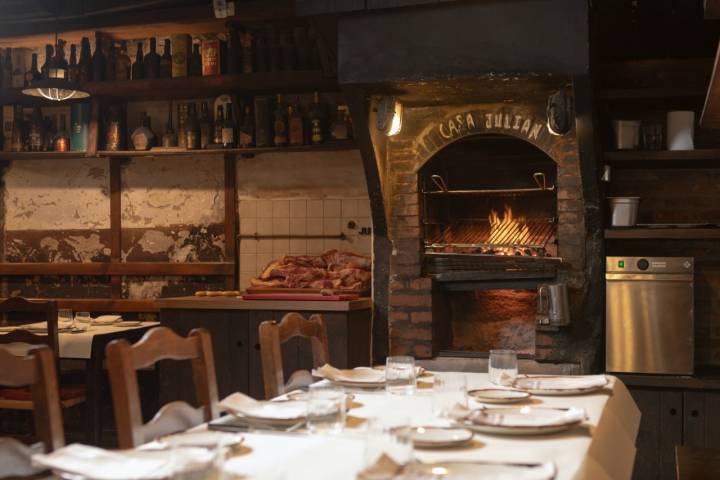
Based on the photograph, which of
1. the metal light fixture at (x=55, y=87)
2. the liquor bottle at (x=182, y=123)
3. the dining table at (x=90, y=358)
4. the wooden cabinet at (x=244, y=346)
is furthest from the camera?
the liquor bottle at (x=182, y=123)

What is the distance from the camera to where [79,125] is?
694 centimetres

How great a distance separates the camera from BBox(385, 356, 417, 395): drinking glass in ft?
9.58

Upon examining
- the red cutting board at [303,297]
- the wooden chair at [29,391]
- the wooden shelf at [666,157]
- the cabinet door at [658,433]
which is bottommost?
the cabinet door at [658,433]

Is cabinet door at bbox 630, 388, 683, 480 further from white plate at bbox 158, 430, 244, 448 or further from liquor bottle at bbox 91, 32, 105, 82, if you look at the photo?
liquor bottle at bbox 91, 32, 105, 82

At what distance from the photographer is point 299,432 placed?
2400 millimetres

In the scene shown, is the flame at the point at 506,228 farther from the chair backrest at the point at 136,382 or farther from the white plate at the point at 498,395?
the chair backrest at the point at 136,382

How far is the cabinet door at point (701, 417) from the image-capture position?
16.7 ft

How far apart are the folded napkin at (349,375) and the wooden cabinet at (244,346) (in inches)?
86.3

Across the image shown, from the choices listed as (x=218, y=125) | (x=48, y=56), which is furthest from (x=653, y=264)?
(x=48, y=56)

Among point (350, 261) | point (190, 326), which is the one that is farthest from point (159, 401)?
point (350, 261)

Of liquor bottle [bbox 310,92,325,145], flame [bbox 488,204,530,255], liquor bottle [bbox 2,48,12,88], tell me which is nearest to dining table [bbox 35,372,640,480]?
flame [bbox 488,204,530,255]

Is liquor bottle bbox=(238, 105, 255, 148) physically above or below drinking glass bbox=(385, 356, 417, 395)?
above

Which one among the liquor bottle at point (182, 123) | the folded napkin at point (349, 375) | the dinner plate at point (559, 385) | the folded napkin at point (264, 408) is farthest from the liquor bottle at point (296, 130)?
the folded napkin at point (264, 408)

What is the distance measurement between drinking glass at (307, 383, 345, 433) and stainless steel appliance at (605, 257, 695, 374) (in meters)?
3.30
